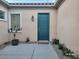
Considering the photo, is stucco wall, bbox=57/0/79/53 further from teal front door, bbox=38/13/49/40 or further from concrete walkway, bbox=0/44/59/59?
teal front door, bbox=38/13/49/40

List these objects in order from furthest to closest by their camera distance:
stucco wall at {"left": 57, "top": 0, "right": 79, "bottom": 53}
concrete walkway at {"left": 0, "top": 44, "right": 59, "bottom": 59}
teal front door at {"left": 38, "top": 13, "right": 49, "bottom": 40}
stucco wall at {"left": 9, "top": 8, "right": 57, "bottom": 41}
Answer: teal front door at {"left": 38, "top": 13, "right": 49, "bottom": 40}
stucco wall at {"left": 9, "top": 8, "right": 57, "bottom": 41}
concrete walkway at {"left": 0, "top": 44, "right": 59, "bottom": 59}
stucco wall at {"left": 57, "top": 0, "right": 79, "bottom": 53}

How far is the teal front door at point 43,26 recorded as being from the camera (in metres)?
10.6

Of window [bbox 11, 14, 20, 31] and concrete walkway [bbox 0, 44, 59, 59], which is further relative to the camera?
window [bbox 11, 14, 20, 31]

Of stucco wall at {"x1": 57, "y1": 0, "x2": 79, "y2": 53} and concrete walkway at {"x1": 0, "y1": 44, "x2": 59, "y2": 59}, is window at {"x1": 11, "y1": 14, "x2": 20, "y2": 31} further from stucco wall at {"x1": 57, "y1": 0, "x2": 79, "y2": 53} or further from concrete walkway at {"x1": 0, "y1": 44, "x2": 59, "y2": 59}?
stucco wall at {"x1": 57, "y1": 0, "x2": 79, "y2": 53}

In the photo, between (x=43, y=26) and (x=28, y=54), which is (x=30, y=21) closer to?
(x=43, y=26)

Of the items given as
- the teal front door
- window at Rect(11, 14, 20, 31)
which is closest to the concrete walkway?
the teal front door

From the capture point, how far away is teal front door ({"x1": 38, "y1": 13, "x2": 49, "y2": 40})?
10617mm

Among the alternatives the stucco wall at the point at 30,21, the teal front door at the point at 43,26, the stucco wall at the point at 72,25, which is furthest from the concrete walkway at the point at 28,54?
the teal front door at the point at 43,26

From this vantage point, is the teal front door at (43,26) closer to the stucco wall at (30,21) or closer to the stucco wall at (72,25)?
the stucco wall at (30,21)

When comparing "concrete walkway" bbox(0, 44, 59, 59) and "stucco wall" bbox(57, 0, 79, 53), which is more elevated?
"stucco wall" bbox(57, 0, 79, 53)

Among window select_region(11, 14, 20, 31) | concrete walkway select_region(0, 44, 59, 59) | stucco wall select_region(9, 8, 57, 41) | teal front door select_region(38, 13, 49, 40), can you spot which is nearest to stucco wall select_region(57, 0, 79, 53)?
Answer: concrete walkway select_region(0, 44, 59, 59)

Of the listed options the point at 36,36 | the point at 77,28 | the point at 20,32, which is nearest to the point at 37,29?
the point at 36,36

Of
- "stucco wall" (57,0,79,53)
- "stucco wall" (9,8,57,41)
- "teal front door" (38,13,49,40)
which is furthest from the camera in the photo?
"teal front door" (38,13,49,40)

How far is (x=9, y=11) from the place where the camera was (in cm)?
1048
